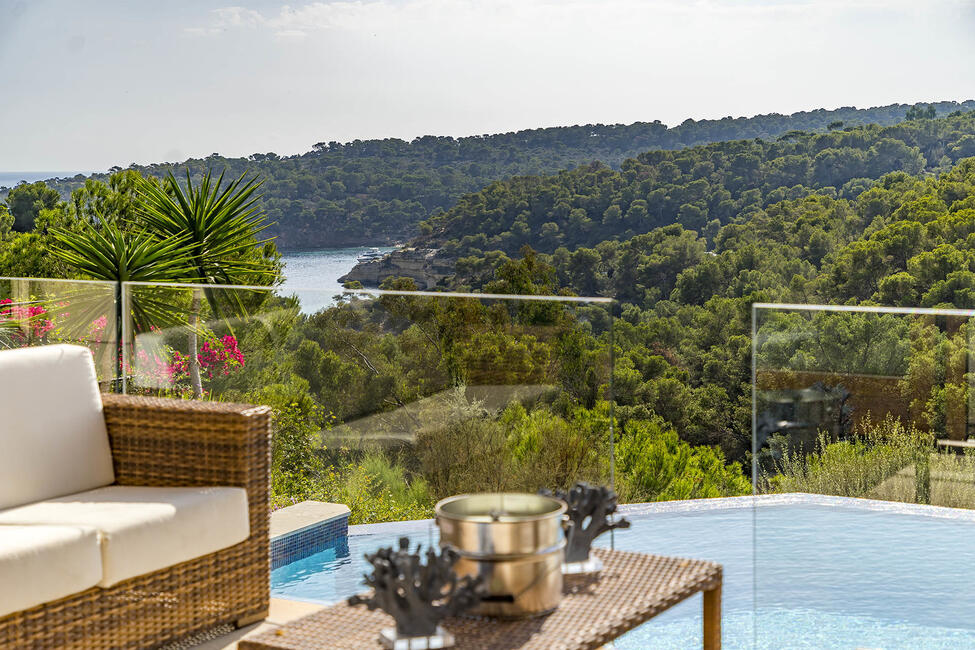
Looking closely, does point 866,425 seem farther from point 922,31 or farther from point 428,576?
point 922,31

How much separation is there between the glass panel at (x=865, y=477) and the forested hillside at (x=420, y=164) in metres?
19.1

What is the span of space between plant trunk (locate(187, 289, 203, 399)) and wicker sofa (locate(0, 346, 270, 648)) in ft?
3.25

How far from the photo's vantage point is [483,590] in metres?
1.71

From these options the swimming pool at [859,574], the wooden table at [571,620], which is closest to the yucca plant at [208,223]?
the swimming pool at [859,574]

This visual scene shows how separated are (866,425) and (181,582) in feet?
6.37

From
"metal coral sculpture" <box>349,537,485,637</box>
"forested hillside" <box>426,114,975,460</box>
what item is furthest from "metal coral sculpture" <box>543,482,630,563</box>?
"forested hillside" <box>426,114,975,460</box>

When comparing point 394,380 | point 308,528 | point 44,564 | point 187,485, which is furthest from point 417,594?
point 308,528

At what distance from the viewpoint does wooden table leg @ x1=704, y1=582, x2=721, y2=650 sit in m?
2.14

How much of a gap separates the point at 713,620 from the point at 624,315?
1844 millimetres

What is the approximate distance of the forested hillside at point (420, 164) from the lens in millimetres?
22141

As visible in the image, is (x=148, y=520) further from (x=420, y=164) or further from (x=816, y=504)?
(x=420, y=164)

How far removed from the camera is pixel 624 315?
3.87 meters

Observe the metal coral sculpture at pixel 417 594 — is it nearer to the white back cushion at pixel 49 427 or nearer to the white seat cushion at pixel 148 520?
the white seat cushion at pixel 148 520

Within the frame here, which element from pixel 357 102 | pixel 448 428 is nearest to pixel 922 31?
pixel 357 102
